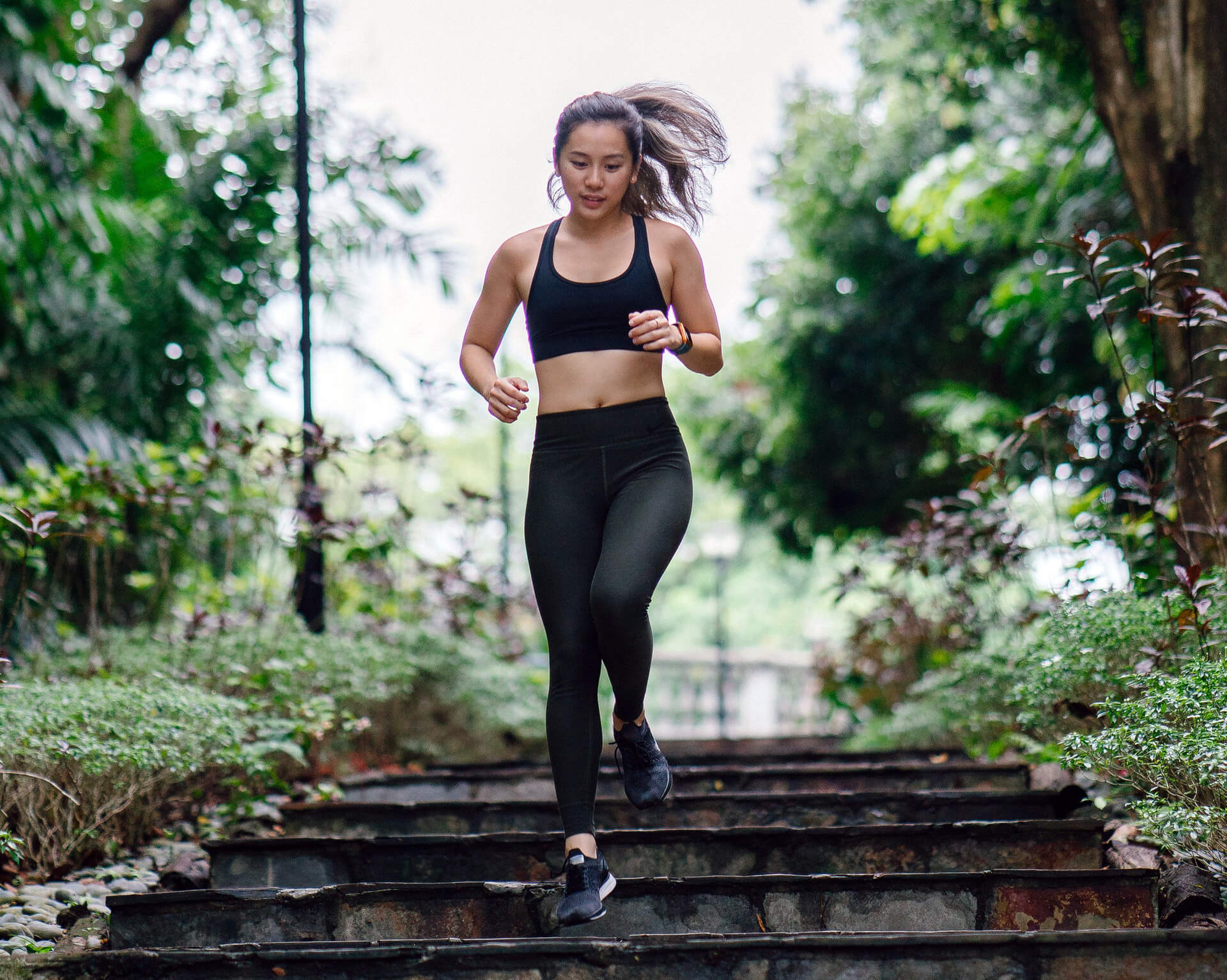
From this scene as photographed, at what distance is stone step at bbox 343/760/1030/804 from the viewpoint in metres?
3.58

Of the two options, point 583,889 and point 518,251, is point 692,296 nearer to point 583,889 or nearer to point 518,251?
point 518,251

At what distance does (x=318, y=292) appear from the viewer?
25.8 ft

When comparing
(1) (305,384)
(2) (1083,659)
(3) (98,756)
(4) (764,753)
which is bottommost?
(4) (764,753)

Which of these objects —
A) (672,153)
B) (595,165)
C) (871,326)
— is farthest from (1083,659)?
(871,326)

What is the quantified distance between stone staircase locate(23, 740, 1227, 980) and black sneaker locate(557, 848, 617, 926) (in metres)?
0.07

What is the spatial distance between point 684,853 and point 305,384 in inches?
123

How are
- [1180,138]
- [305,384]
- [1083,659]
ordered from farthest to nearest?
[305,384], [1180,138], [1083,659]

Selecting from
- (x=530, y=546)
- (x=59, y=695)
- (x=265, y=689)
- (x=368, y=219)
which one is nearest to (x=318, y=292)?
(x=368, y=219)

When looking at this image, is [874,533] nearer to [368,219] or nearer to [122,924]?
[368,219]

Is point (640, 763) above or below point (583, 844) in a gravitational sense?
above

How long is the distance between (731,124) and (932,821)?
1.96 metres

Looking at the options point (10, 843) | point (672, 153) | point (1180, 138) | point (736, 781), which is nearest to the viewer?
point (10, 843)

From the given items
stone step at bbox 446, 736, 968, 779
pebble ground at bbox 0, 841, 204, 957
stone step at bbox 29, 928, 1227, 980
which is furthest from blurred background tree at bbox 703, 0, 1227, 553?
pebble ground at bbox 0, 841, 204, 957

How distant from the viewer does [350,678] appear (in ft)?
14.1
